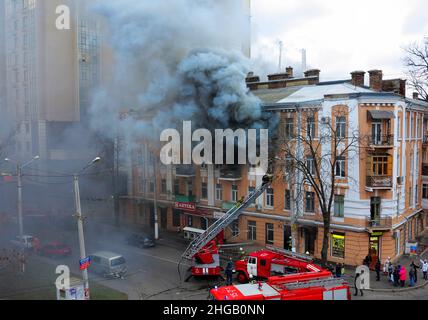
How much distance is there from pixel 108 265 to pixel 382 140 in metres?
16.9

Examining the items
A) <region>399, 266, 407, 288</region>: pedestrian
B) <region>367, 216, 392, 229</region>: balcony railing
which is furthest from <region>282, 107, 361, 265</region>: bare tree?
<region>399, 266, 407, 288</region>: pedestrian

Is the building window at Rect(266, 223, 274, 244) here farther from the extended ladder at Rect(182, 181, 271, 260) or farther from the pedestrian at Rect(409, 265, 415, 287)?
the pedestrian at Rect(409, 265, 415, 287)

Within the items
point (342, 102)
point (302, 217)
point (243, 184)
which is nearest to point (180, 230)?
point (243, 184)

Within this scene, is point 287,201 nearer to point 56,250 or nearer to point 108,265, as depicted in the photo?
point 108,265

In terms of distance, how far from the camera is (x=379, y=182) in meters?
26.2

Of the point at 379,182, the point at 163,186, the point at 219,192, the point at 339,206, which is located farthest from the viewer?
the point at 163,186

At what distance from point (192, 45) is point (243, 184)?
402 inches

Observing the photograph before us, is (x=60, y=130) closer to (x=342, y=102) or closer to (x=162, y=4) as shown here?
(x=162, y=4)

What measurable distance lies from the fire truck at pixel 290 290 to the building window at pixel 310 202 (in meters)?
9.64

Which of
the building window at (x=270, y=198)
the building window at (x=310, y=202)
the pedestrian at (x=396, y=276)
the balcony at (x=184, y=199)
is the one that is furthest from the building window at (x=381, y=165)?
the balcony at (x=184, y=199)

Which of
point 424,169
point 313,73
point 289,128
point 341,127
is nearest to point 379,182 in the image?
point 341,127

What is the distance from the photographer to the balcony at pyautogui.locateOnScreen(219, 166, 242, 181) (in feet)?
103

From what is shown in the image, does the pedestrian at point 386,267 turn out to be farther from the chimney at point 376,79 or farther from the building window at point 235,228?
the chimney at point 376,79

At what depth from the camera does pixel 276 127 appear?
29797mm
